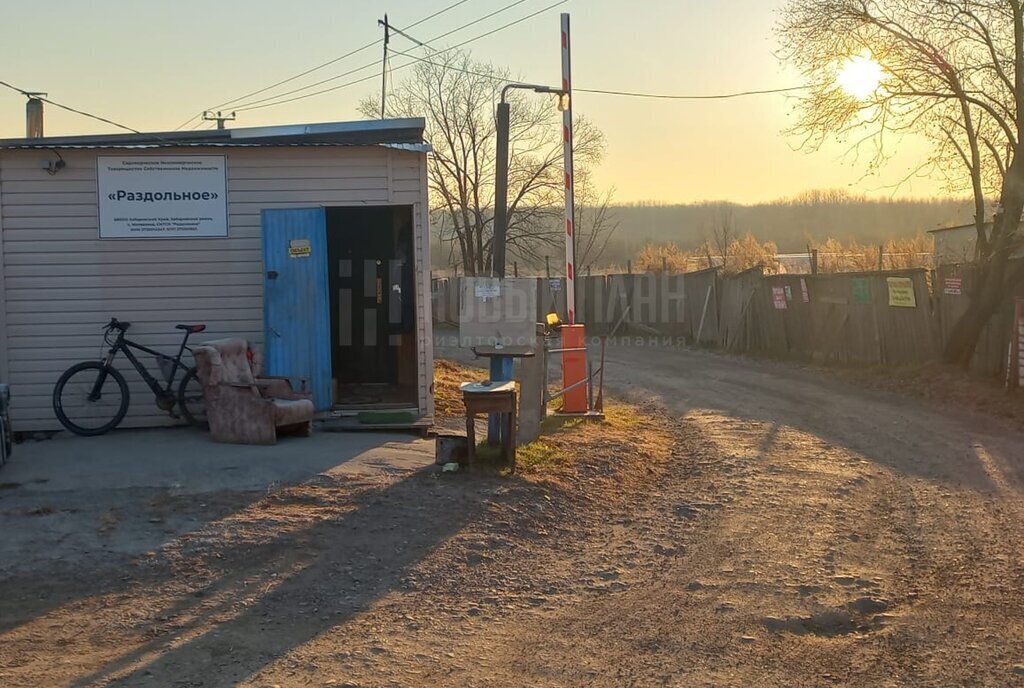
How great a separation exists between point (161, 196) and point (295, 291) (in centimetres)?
182

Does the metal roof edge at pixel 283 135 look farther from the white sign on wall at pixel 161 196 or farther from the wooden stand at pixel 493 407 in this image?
the wooden stand at pixel 493 407

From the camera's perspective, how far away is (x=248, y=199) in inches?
416

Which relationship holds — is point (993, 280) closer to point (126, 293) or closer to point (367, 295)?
point (367, 295)

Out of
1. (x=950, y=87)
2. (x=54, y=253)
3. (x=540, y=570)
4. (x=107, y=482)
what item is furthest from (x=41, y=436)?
(x=950, y=87)

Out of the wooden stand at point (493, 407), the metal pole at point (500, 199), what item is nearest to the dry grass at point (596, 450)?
the wooden stand at point (493, 407)

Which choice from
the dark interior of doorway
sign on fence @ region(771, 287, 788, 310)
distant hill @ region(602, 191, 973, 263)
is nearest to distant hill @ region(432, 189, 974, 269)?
distant hill @ region(602, 191, 973, 263)

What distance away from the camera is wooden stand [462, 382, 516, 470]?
8086 millimetres

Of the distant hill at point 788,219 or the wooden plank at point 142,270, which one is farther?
the distant hill at point 788,219

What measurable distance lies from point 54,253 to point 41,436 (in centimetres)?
197

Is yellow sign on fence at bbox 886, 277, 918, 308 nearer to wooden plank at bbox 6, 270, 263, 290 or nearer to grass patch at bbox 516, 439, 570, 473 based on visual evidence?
grass patch at bbox 516, 439, 570, 473

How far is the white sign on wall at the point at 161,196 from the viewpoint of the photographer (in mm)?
10414

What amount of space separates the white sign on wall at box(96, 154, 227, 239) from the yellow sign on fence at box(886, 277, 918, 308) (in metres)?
11.3

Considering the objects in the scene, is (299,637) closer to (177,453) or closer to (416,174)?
(177,453)

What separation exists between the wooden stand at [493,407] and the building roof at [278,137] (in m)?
3.39
